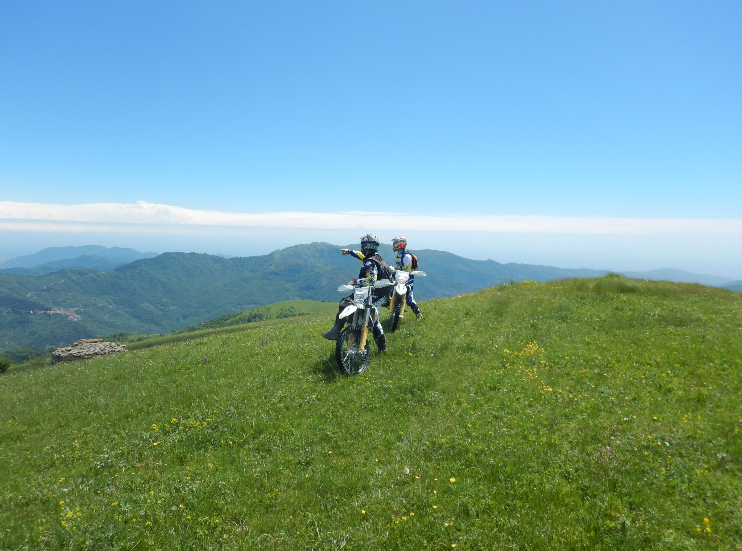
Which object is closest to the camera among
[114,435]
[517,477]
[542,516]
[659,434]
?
[542,516]

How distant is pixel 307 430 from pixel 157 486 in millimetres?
3754

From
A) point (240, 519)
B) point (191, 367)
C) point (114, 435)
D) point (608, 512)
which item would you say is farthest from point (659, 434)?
point (191, 367)

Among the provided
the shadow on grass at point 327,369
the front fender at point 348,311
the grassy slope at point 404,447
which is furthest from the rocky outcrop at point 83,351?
the front fender at point 348,311

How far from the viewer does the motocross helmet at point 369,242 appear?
606 inches

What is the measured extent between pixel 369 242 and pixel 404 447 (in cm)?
868

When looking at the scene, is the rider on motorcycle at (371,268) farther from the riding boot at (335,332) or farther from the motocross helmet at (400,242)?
the motocross helmet at (400,242)

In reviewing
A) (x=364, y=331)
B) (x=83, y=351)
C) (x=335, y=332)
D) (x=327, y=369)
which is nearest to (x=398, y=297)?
(x=364, y=331)

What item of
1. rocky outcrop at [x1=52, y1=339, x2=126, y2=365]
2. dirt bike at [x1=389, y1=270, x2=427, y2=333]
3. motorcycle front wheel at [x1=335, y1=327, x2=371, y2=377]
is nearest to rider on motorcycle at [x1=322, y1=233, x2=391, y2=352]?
motorcycle front wheel at [x1=335, y1=327, x2=371, y2=377]

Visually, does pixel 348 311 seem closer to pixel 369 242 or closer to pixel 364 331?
pixel 364 331

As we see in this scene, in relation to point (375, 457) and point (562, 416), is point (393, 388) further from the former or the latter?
point (562, 416)

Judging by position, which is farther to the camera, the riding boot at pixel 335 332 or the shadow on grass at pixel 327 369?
the shadow on grass at pixel 327 369

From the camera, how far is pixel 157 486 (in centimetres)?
797

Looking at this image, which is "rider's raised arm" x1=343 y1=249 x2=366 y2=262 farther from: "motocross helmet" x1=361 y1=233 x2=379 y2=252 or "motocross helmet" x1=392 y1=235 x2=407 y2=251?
"motocross helmet" x1=392 y1=235 x2=407 y2=251

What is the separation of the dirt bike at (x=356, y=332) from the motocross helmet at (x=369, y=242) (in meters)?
1.89
